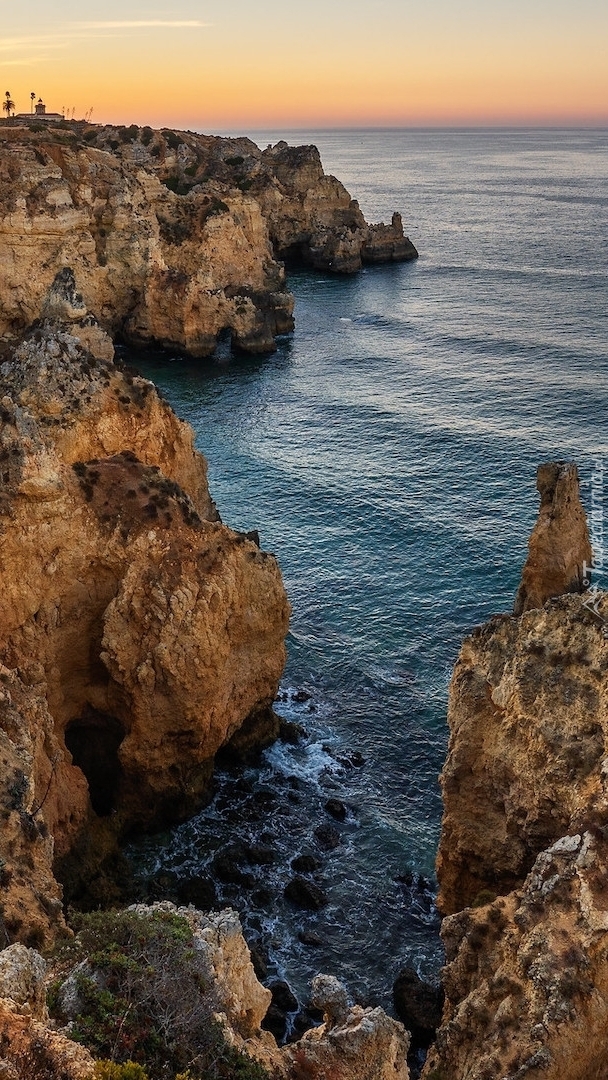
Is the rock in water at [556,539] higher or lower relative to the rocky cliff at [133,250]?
lower

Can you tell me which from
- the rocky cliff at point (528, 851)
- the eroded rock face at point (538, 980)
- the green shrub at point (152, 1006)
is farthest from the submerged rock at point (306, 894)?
the green shrub at point (152, 1006)

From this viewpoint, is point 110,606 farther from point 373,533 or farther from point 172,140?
point 172,140

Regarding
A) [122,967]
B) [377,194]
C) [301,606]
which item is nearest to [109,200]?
[301,606]

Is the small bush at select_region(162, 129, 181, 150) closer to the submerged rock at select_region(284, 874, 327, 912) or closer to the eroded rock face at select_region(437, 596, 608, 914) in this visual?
the submerged rock at select_region(284, 874, 327, 912)

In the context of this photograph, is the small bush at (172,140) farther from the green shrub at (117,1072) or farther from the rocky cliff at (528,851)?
the green shrub at (117,1072)

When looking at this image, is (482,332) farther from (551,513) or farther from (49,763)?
(49,763)

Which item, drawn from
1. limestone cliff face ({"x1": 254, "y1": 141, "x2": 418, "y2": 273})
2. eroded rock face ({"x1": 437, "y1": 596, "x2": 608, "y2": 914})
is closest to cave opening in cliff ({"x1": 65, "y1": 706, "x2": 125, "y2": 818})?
eroded rock face ({"x1": 437, "y1": 596, "x2": 608, "y2": 914})
